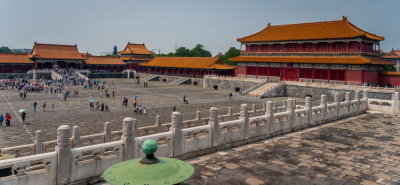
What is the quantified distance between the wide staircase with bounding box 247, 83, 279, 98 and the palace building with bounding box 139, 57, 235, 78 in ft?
52.8

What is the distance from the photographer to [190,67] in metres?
66.8

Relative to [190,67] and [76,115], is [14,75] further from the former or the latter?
[76,115]

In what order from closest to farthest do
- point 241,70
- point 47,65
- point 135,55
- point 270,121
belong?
point 270,121, point 241,70, point 47,65, point 135,55

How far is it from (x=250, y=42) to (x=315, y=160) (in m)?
48.3

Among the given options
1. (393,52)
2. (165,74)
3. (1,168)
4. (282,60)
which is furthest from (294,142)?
(393,52)

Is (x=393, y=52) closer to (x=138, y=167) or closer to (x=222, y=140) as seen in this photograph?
(x=222, y=140)

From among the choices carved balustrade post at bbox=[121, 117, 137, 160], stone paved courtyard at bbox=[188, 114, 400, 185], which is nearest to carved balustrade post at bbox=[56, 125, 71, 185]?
carved balustrade post at bbox=[121, 117, 137, 160]

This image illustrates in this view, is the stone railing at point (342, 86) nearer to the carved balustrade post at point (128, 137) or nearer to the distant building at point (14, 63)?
the carved balustrade post at point (128, 137)

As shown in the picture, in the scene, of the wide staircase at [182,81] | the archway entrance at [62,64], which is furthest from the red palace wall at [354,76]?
the archway entrance at [62,64]

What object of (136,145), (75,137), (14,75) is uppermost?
(14,75)

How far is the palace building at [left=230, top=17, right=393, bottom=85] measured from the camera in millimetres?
43500

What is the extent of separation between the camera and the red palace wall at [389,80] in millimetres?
41706

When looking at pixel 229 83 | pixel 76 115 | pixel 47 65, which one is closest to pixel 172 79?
pixel 229 83

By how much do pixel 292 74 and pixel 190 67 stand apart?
23643 mm
